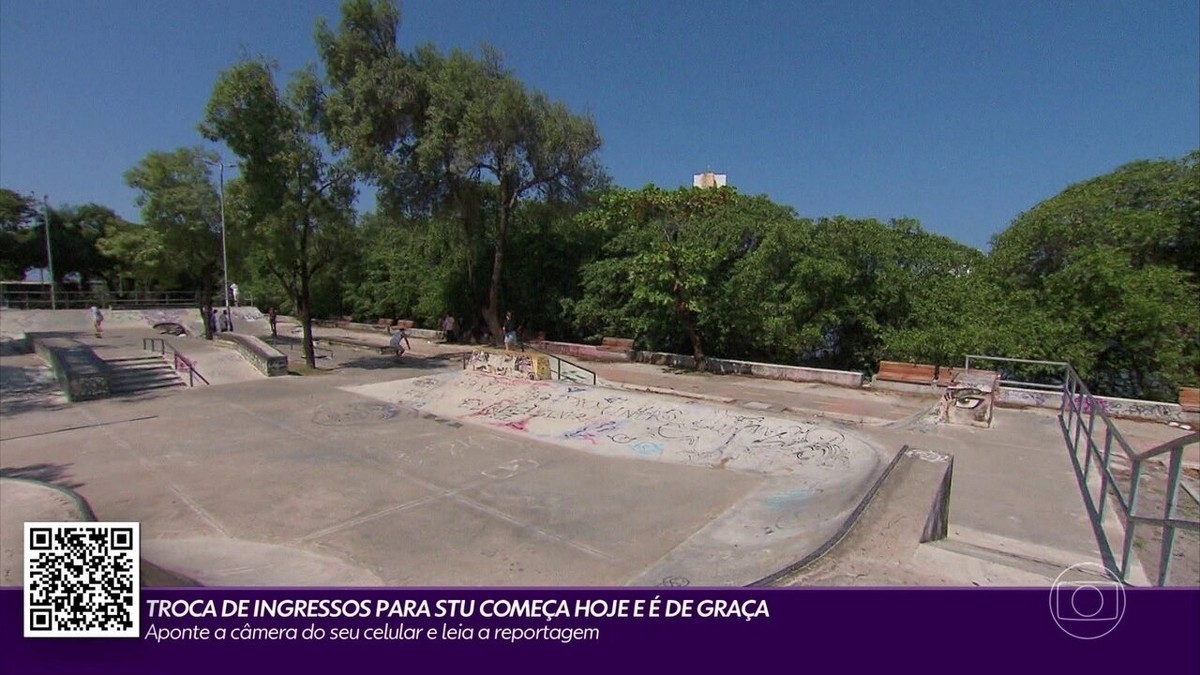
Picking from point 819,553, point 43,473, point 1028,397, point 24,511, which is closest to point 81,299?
point 43,473

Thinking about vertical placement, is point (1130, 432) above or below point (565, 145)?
below

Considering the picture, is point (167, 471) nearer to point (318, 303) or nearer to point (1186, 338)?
point (1186, 338)

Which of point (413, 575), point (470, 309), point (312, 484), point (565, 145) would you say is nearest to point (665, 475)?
point (413, 575)

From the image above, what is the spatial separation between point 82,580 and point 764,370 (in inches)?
656

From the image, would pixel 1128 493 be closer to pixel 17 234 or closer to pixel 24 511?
pixel 24 511

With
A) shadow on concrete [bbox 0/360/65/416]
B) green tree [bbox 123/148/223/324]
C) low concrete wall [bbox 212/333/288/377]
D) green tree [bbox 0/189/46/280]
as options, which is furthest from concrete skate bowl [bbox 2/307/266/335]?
low concrete wall [bbox 212/333/288/377]

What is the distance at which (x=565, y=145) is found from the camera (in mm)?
21359

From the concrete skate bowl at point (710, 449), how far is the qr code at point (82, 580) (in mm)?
3617

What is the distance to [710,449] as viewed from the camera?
9.07 metres

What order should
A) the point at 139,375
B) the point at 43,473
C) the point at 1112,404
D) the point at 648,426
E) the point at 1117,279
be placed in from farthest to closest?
the point at 139,375
the point at 1117,279
the point at 1112,404
the point at 648,426
the point at 43,473

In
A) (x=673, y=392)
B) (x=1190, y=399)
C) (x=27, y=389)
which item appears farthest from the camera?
(x=673, y=392)

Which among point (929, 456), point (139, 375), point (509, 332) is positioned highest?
point (509, 332)

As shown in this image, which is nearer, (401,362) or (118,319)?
(401,362)

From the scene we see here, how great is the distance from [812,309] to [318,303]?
118 feet
